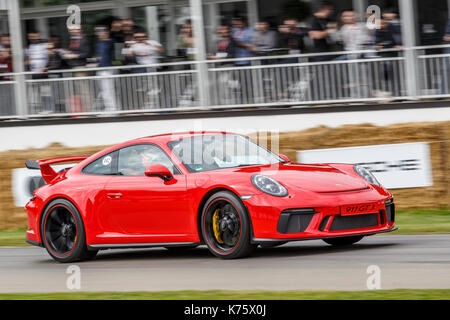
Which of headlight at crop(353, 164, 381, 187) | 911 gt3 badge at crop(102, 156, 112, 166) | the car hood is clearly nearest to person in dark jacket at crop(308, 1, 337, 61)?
headlight at crop(353, 164, 381, 187)

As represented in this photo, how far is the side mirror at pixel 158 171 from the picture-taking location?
8.95m

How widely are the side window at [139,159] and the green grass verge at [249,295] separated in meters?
2.33

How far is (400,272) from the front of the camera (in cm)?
741

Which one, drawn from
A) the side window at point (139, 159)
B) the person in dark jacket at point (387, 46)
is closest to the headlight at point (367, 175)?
the side window at point (139, 159)

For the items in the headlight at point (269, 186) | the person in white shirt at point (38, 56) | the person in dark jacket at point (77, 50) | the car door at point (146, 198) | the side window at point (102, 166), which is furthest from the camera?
the person in white shirt at point (38, 56)

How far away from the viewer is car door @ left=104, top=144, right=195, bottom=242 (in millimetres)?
8891

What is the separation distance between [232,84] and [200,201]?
340 inches

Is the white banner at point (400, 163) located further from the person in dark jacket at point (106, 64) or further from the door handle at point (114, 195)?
the person in dark jacket at point (106, 64)

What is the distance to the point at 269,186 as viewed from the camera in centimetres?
849

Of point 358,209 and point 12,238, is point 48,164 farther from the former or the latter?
point 358,209

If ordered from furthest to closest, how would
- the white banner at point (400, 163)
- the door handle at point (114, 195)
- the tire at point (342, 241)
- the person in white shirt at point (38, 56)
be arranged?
the person in white shirt at point (38, 56) < the white banner at point (400, 163) < the tire at point (342, 241) < the door handle at point (114, 195)

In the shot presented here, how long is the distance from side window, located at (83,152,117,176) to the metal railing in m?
6.66

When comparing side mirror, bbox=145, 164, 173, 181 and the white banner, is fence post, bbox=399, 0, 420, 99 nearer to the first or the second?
the white banner

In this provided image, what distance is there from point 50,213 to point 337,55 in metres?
8.11
